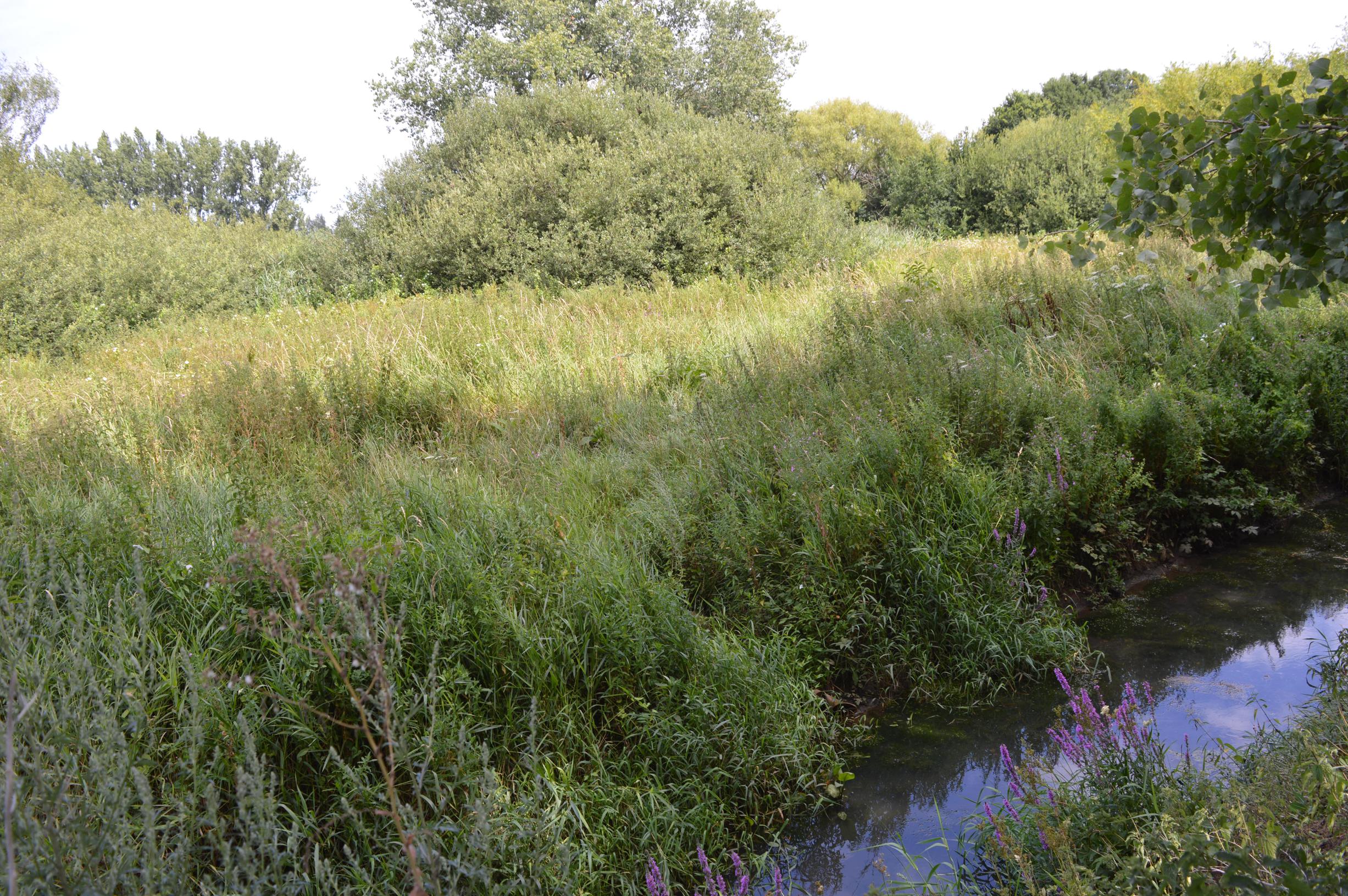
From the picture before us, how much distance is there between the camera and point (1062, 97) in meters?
38.4

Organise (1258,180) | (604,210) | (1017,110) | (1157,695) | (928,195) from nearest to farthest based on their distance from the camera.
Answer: (1258,180), (1157,695), (604,210), (928,195), (1017,110)

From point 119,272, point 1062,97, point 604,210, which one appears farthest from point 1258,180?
point 1062,97

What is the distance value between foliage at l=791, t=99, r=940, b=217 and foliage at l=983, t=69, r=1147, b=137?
10.3 ft

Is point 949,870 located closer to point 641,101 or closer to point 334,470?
point 334,470

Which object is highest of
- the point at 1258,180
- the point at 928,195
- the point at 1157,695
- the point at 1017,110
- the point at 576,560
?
the point at 1017,110

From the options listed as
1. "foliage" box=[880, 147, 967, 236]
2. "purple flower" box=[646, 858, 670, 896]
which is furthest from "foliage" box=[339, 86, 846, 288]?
"purple flower" box=[646, 858, 670, 896]

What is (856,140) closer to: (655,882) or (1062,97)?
(1062,97)

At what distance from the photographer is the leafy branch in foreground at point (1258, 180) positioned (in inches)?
97.7

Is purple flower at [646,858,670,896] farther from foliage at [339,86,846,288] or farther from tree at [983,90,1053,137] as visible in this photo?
tree at [983,90,1053,137]

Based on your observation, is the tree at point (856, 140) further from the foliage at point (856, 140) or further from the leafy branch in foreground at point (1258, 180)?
the leafy branch in foreground at point (1258, 180)

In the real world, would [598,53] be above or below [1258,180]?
above

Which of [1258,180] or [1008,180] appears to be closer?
[1258,180]

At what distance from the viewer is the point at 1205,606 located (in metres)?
4.39

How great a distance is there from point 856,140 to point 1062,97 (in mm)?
9843
